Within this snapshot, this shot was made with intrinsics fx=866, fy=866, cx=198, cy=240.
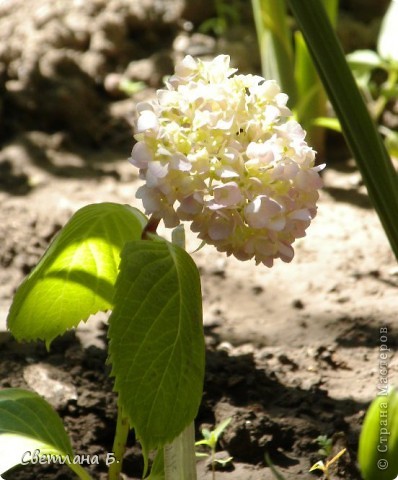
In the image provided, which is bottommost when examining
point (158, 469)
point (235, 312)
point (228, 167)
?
point (235, 312)

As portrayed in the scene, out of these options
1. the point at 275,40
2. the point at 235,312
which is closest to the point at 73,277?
the point at 235,312

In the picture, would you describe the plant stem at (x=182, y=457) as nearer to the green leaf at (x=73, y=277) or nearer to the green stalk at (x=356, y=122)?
the green leaf at (x=73, y=277)

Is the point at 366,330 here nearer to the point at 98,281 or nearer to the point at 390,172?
the point at 98,281

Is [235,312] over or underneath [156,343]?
underneath

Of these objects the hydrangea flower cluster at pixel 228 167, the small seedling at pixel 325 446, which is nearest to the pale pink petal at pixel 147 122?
the hydrangea flower cluster at pixel 228 167

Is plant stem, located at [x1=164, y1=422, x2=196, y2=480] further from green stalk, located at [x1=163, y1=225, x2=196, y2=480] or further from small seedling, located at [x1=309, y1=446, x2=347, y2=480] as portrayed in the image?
small seedling, located at [x1=309, y1=446, x2=347, y2=480]

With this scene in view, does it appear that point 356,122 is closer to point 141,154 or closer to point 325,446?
point 141,154

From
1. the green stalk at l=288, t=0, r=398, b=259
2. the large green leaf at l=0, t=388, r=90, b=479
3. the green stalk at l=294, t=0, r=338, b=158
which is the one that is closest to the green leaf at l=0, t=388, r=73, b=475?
the large green leaf at l=0, t=388, r=90, b=479
